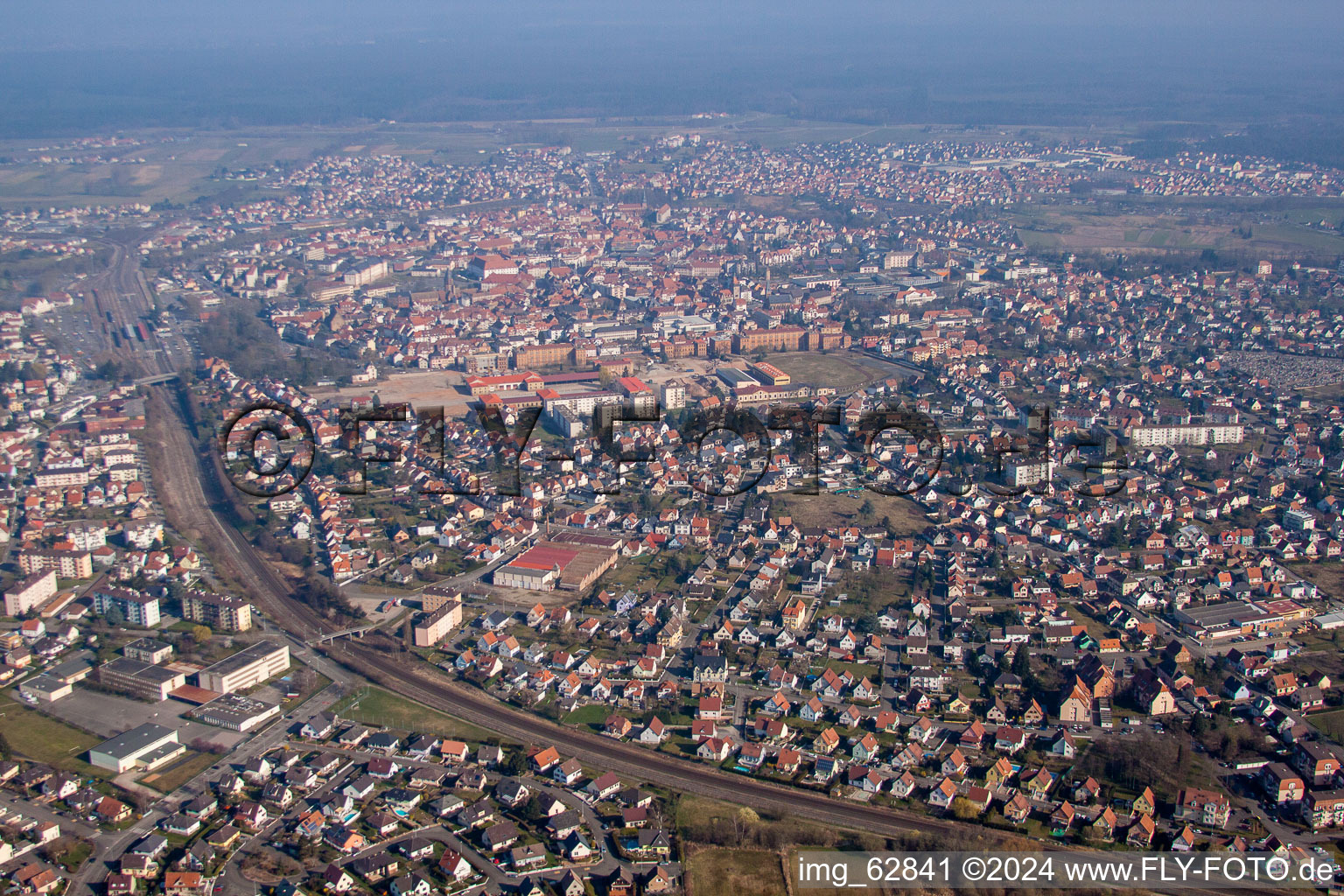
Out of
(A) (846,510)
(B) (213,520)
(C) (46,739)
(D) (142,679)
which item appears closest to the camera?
(C) (46,739)

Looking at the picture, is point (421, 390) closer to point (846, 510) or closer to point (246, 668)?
point (846, 510)

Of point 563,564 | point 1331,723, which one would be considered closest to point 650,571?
point 563,564

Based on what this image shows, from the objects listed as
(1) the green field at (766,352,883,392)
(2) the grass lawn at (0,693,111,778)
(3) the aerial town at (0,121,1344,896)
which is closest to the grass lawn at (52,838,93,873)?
(3) the aerial town at (0,121,1344,896)

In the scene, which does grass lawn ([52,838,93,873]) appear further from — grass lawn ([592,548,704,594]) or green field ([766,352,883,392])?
green field ([766,352,883,392])

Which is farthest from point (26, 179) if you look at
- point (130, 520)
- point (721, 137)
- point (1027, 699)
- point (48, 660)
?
point (1027, 699)

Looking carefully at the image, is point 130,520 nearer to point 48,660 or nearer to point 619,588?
point 48,660

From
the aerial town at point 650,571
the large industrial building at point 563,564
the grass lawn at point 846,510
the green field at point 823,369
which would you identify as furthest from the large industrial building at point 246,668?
the green field at point 823,369
